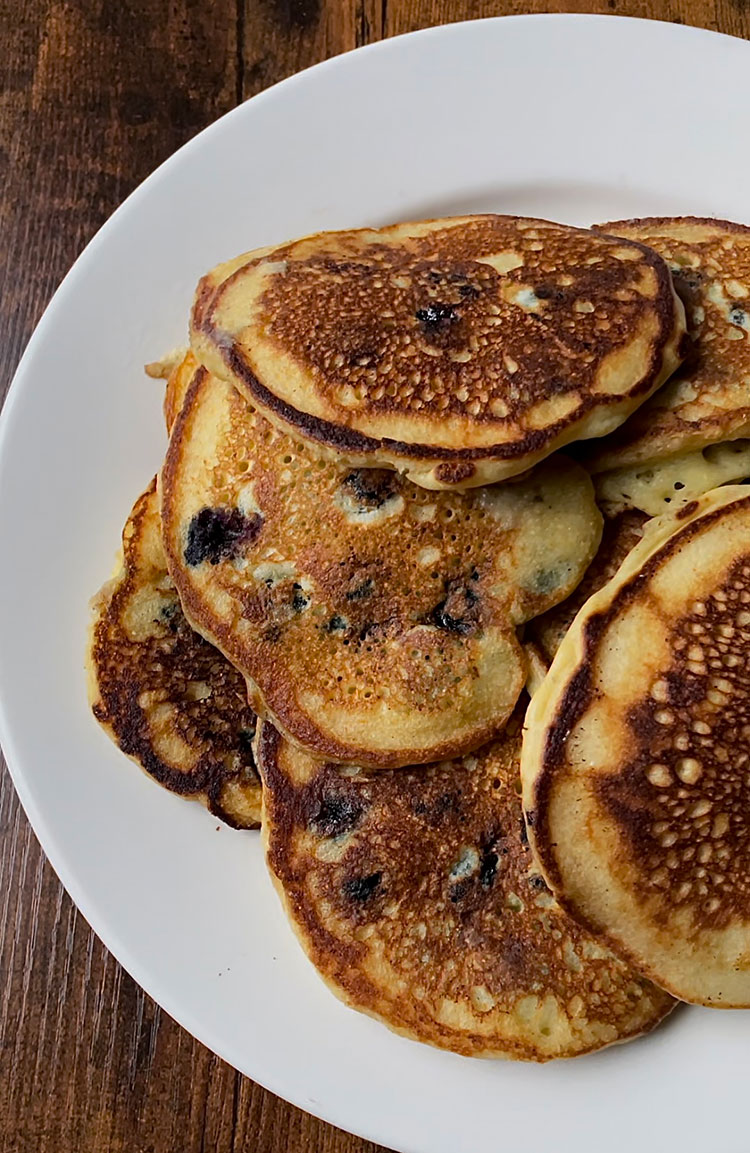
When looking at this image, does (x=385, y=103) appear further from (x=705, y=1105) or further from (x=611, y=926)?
(x=705, y=1105)

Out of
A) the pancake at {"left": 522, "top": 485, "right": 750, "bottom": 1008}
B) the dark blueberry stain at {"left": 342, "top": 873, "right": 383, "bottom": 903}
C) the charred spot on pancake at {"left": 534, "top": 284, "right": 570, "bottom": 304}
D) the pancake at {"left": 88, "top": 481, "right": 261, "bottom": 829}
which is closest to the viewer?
the pancake at {"left": 522, "top": 485, "right": 750, "bottom": 1008}

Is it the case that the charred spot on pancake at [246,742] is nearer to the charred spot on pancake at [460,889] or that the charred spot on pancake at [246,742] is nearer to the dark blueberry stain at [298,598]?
the dark blueberry stain at [298,598]

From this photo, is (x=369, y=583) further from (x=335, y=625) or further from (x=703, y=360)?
(x=703, y=360)

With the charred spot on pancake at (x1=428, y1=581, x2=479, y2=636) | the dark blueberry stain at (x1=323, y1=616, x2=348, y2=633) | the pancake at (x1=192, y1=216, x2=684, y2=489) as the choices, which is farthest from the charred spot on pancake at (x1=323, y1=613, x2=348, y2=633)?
the pancake at (x1=192, y1=216, x2=684, y2=489)

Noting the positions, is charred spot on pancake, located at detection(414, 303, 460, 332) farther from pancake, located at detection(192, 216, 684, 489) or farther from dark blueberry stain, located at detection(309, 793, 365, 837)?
dark blueberry stain, located at detection(309, 793, 365, 837)

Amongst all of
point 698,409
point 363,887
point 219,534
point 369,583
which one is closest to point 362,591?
point 369,583

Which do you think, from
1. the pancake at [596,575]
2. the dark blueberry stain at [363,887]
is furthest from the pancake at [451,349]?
the dark blueberry stain at [363,887]
